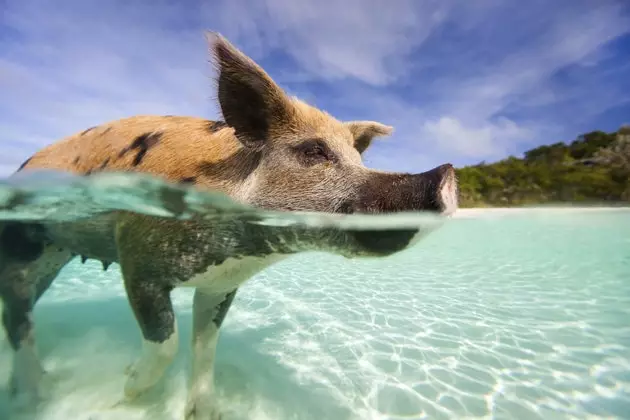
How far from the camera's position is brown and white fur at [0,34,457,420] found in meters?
2.18

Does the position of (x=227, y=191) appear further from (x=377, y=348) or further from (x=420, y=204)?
(x=377, y=348)

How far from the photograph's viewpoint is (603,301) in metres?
6.32

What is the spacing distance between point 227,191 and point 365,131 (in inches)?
54.1

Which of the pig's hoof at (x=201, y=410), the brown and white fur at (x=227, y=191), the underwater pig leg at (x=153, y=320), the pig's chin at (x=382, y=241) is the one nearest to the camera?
the pig's chin at (x=382, y=241)

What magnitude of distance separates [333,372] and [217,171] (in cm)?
265

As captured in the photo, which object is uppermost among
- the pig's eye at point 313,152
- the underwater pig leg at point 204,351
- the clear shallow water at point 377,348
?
the pig's eye at point 313,152

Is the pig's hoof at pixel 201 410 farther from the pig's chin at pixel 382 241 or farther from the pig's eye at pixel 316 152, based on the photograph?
the pig's eye at pixel 316 152

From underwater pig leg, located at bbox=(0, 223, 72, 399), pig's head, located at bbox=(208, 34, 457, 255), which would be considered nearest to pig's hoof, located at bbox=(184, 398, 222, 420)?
underwater pig leg, located at bbox=(0, 223, 72, 399)

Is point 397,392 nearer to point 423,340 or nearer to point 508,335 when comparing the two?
point 423,340

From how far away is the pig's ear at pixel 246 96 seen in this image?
2271 millimetres

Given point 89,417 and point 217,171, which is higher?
point 217,171

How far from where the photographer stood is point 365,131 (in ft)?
10.5

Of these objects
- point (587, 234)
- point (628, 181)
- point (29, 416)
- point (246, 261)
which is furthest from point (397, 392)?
point (628, 181)

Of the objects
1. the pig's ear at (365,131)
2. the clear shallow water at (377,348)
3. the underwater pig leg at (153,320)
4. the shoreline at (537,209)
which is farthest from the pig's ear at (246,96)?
the shoreline at (537,209)
